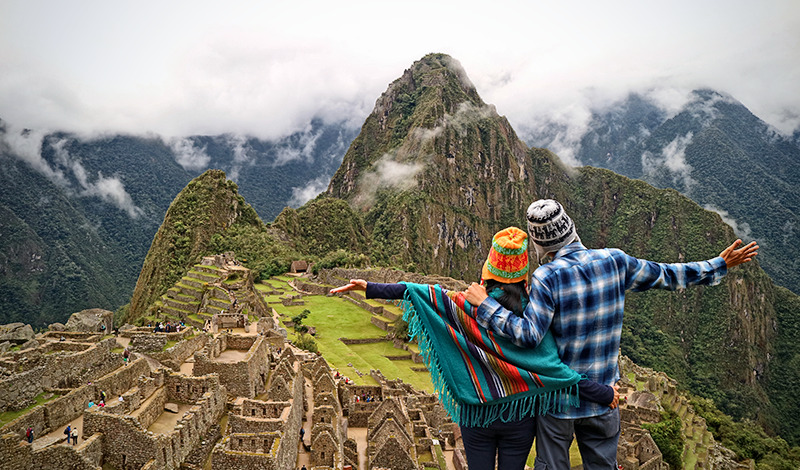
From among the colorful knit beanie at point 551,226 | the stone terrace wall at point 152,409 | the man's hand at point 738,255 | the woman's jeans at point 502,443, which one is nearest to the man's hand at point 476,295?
the colorful knit beanie at point 551,226

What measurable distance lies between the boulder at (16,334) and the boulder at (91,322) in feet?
6.78

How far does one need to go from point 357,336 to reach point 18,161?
5773 cm

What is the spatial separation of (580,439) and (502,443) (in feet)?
2.20

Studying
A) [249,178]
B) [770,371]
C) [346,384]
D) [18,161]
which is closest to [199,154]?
[249,178]

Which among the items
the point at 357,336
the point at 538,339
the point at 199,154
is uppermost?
the point at 199,154

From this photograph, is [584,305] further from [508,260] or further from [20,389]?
[20,389]

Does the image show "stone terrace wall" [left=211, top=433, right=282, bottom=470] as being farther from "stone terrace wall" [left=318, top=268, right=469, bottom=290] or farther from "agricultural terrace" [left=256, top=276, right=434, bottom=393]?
"stone terrace wall" [left=318, top=268, right=469, bottom=290]

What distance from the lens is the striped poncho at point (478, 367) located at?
3.94m

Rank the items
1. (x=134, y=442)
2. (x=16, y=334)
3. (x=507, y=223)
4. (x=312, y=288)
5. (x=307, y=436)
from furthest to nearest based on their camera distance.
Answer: (x=507, y=223), (x=312, y=288), (x=16, y=334), (x=307, y=436), (x=134, y=442)

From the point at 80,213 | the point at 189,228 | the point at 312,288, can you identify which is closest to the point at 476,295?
the point at 312,288

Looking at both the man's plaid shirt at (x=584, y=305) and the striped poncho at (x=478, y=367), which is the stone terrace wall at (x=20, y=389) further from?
the man's plaid shirt at (x=584, y=305)

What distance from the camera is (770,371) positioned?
124438 mm

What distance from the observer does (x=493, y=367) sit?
4121 mm

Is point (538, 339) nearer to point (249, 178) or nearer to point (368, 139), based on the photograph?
point (249, 178)
